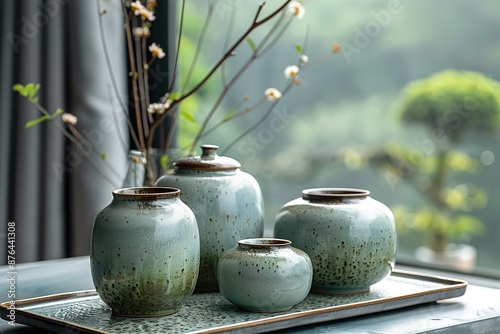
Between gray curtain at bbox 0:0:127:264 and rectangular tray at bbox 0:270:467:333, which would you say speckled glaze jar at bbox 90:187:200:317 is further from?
gray curtain at bbox 0:0:127:264

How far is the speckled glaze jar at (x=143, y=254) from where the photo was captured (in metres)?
0.88

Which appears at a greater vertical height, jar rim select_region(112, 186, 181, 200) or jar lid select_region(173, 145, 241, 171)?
jar lid select_region(173, 145, 241, 171)

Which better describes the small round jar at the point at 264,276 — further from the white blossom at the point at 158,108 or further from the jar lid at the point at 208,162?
the white blossom at the point at 158,108

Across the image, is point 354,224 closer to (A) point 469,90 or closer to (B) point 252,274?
(B) point 252,274

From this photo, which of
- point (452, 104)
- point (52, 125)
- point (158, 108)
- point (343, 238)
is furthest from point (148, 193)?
point (452, 104)

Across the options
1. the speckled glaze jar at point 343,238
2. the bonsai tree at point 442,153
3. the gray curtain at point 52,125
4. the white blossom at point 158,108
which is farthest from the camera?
the bonsai tree at point 442,153

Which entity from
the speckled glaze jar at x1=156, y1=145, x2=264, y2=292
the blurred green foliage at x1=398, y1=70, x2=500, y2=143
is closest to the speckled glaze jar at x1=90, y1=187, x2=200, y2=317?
the speckled glaze jar at x1=156, y1=145, x2=264, y2=292

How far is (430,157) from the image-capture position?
87.5 inches

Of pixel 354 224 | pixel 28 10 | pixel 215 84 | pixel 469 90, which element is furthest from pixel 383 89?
pixel 354 224

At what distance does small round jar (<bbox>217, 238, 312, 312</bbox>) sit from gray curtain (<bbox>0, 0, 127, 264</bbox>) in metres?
1.01

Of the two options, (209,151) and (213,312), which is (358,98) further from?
(213,312)

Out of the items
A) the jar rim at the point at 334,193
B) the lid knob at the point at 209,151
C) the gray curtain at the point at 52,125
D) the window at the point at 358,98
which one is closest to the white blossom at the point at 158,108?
the lid knob at the point at 209,151

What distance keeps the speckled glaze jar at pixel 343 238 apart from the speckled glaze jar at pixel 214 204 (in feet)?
0.18

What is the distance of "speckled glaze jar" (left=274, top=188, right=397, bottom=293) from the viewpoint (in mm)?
994
